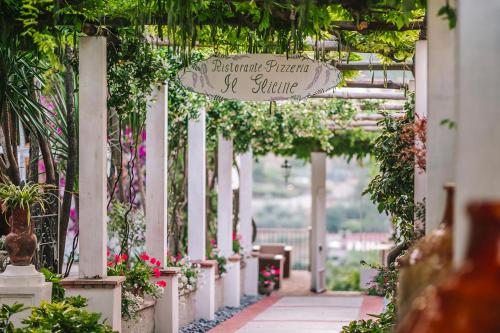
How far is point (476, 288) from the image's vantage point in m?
2.84

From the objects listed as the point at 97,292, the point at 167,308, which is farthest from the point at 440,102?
the point at 167,308

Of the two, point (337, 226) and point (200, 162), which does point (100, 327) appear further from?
point (337, 226)

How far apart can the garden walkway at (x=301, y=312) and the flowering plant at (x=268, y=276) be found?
0.25 m

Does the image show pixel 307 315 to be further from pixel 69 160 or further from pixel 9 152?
pixel 9 152

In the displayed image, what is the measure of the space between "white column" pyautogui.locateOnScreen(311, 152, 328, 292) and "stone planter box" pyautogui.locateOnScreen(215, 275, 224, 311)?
12.8ft

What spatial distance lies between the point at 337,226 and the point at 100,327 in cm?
3114

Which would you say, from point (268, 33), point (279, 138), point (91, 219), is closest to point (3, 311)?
point (91, 219)

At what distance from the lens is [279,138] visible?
1502 centimetres

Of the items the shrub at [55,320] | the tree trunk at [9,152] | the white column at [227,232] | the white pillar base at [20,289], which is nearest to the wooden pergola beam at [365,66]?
the tree trunk at [9,152]

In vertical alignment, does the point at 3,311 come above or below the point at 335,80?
below

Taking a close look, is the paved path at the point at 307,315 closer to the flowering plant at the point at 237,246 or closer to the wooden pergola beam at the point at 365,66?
the flowering plant at the point at 237,246

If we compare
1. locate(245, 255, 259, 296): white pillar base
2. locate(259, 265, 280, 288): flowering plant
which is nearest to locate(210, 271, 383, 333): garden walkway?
locate(259, 265, 280, 288): flowering plant

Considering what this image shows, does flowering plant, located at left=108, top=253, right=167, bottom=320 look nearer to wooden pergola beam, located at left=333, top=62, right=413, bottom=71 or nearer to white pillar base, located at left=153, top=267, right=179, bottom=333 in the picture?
white pillar base, located at left=153, top=267, right=179, bottom=333

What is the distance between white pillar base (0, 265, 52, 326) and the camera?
265 inches
